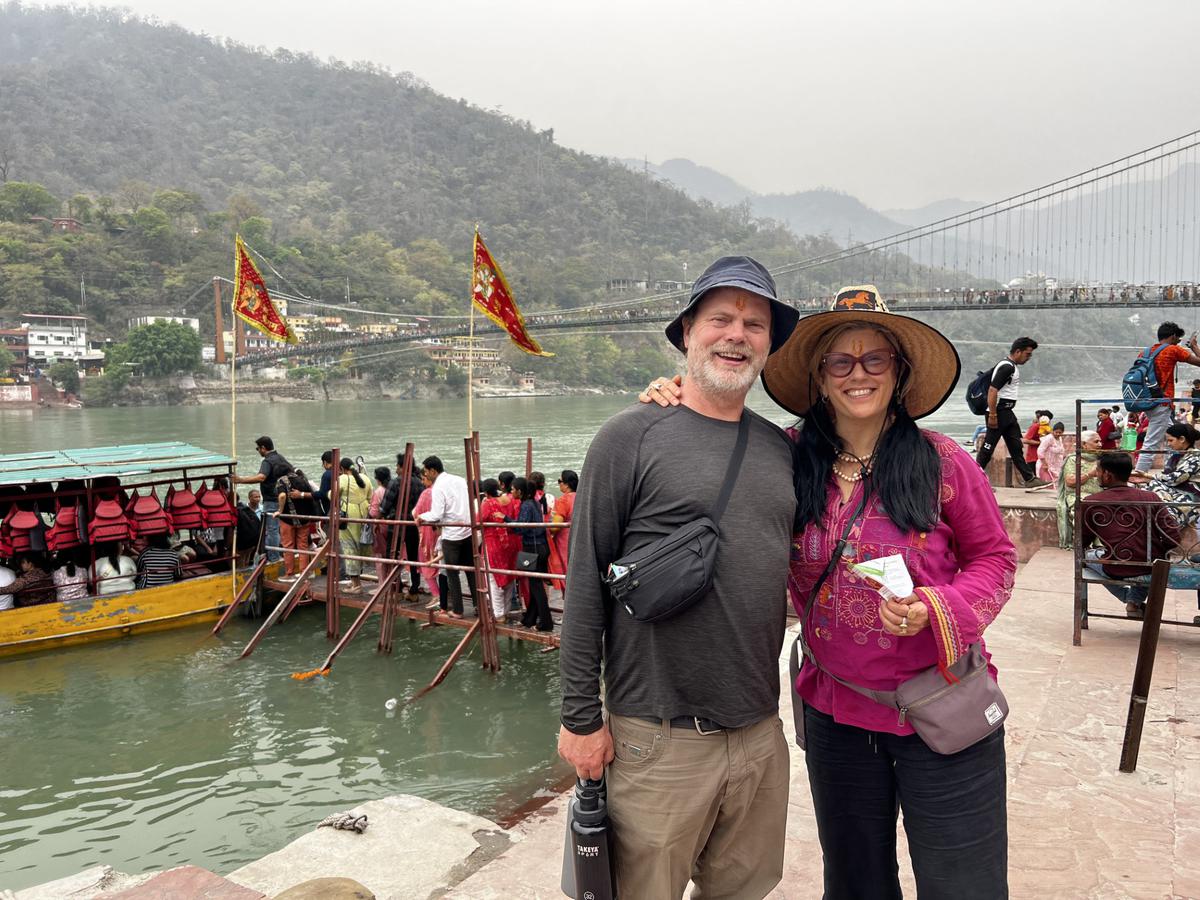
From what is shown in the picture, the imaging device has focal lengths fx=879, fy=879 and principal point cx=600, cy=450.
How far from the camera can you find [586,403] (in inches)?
2020

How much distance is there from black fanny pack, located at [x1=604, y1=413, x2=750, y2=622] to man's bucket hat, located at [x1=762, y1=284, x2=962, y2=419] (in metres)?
0.44

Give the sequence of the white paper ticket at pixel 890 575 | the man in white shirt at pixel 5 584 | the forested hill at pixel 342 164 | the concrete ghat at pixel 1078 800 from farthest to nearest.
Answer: the forested hill at pixel 342 164 < the man in white shirt at pixel 5 584 < the concrete ghat at pixel 1078 800 < the white paper ticket at pixel 890 575

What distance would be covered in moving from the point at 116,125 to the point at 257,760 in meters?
111

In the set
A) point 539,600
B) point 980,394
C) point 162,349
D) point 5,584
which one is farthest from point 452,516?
point 162,349

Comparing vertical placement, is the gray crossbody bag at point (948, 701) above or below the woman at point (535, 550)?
above

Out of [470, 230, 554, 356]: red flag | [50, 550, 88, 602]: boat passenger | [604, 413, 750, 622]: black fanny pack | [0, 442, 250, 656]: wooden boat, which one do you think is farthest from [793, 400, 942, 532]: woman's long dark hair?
[50, 550, 88, 602]: boat passenger

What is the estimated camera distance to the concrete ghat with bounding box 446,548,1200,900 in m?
2.11

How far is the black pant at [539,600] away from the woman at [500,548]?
0.65ft

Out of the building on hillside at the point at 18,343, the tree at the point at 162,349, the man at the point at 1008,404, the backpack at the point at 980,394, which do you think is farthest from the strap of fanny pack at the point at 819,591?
the building on hillside at the point at 18,343

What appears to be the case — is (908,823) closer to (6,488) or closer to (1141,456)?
(1141,456)

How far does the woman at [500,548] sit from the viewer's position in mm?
6465

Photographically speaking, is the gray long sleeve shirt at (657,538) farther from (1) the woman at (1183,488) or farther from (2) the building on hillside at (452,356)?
(2) the building on hillside at (452,356)

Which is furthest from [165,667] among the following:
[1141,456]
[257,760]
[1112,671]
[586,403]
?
[586,403]

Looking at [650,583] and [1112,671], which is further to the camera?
[1112,671]
